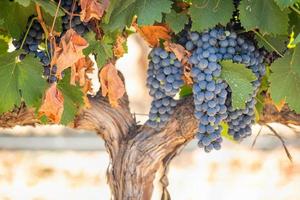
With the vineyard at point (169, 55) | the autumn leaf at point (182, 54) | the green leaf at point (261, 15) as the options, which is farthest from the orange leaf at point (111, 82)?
the green leaf at point (261, 15)

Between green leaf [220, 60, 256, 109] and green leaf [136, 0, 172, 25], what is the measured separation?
0.14 m

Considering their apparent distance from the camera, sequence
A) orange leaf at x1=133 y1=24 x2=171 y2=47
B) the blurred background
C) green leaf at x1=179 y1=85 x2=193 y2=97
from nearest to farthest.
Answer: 1. orange leaf at x1=133 y1=24 x2=171 y2=47
2. green leaf at x1=179 y1=85 x2=193 y2=97
3. the blurred background

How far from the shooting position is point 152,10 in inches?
43.7

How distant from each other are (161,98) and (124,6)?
22cm

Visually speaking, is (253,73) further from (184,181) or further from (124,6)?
(184,181)

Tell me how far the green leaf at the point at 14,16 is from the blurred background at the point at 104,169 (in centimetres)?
230

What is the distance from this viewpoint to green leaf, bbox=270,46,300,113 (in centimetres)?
118

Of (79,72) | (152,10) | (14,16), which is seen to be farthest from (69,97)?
(152,10)

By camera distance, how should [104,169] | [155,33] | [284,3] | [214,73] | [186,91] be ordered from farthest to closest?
[104,169], [186,91], [155,33], [214,73], [284,3]

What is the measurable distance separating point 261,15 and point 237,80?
115mm

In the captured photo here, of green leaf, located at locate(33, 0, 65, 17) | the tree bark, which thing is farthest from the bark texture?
green leaf, located at locate(33, 0, 65, 17)

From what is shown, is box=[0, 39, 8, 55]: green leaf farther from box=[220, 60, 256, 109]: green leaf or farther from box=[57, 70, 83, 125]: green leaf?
box=[220, 60, 256, 109]: green leaf

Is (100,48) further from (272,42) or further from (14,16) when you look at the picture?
(272,42)

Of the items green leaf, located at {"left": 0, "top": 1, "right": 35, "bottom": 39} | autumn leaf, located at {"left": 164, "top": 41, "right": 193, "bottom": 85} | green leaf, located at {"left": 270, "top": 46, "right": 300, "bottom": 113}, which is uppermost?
green leaf, located at {"left": 0, "top": 1, "right": 35, "bottom": 39}
